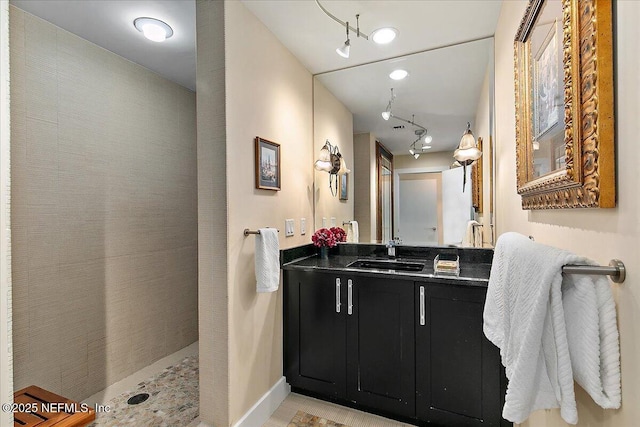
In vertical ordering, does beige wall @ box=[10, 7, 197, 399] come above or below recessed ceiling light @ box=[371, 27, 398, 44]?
below

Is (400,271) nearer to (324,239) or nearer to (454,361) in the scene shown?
(454,361)

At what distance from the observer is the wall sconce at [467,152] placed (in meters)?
2.11

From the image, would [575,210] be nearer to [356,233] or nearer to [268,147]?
[268,147]

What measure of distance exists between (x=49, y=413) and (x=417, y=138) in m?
2.64

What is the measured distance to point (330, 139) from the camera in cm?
259

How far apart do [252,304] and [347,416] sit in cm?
94

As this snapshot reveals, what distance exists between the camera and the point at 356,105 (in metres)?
2.56

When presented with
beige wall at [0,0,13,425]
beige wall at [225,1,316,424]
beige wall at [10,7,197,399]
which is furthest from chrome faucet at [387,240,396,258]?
beige wall at [0,0,13,425]

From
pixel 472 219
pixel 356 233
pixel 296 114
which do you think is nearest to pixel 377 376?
pixel 356 233

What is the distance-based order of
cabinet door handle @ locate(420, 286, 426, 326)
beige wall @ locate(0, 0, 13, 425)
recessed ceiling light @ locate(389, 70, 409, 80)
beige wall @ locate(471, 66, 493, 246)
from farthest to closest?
recessed ceiling light @ locate(389, 70, 409, 80), beige wall @ locate(471, 66, 493, 246), cabinet door handle @ locate(420, 286, 426, 326), beige wall @ locate(0, 0, 13, 425)

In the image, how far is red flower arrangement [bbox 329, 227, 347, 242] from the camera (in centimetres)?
246

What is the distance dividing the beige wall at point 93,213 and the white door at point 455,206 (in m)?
2.29

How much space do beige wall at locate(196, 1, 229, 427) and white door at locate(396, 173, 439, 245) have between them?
4.53 feet

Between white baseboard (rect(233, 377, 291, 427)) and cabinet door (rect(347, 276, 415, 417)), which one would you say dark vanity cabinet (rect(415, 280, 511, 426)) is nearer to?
cabinet door (rect(347, 276, 415, 417))
